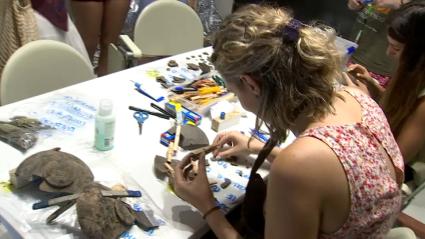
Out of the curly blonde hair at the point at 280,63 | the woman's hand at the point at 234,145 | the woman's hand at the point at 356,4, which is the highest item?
the curly blonde hair at the point at 280,63

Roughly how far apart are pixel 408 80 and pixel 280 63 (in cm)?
73

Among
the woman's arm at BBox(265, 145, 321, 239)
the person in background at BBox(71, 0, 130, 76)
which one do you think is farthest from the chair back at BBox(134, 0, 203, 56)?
the woman's arm at BBox(265, 145, 321, 239)

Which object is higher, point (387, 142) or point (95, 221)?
point (387, 142)

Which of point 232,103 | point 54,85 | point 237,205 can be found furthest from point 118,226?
point 54,85

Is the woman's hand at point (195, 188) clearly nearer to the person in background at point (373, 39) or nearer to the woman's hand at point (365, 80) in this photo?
the woman's hand at point (365, 80)

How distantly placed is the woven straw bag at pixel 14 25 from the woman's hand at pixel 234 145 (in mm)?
1065

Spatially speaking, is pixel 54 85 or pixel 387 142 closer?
pixel 387 142

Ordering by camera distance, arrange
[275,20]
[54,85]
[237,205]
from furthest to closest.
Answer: [54,85], [237,205], [275,20]

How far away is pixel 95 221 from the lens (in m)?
0.92

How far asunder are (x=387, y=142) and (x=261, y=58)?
384mm

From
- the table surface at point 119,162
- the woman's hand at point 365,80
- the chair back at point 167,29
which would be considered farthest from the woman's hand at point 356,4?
the table surface at point 119,162

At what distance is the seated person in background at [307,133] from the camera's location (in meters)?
0.86

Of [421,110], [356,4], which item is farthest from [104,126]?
[356,4]

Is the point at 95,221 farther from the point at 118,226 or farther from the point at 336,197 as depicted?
the point at 336,197
